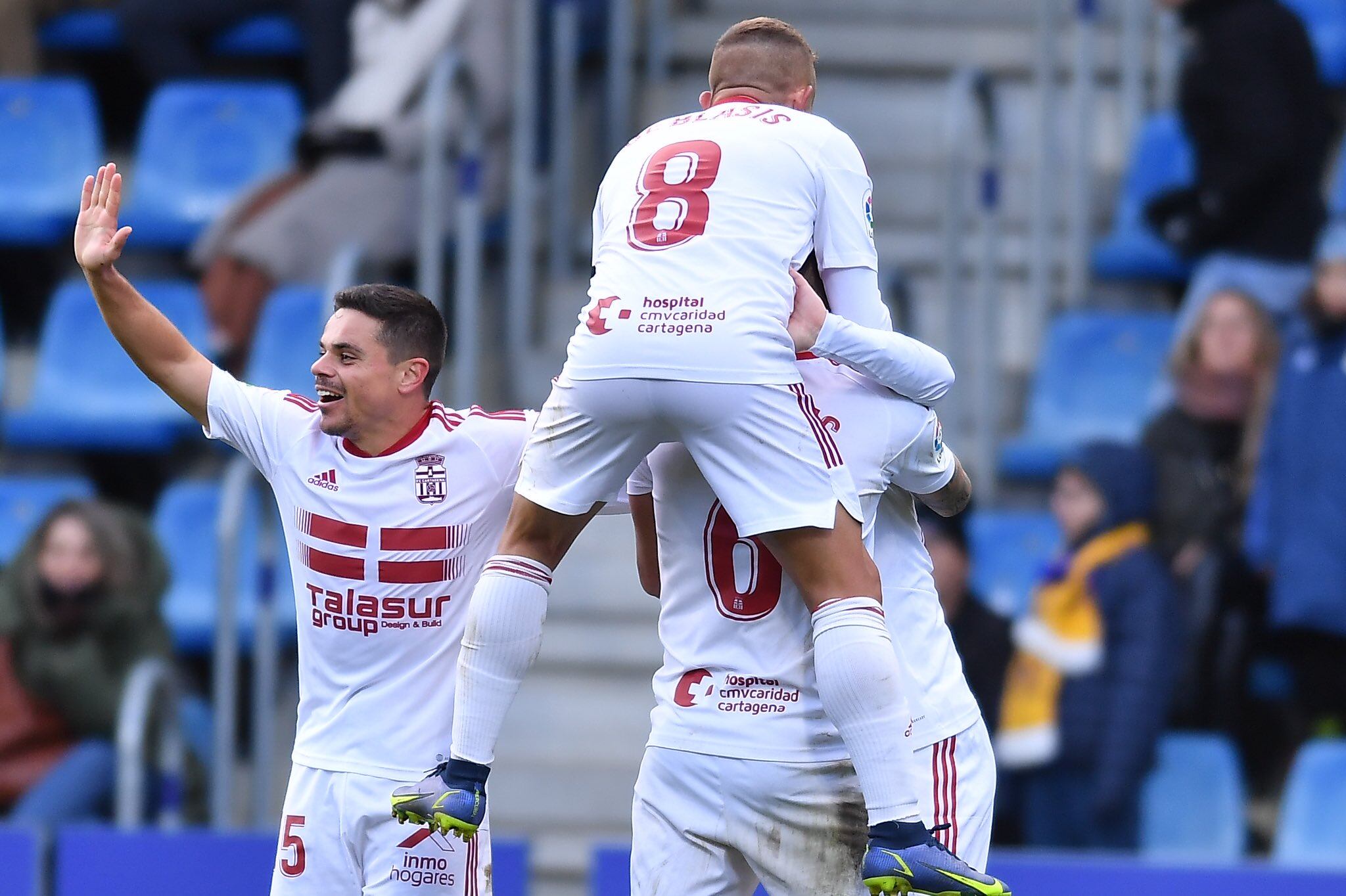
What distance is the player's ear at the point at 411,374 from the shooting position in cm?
427

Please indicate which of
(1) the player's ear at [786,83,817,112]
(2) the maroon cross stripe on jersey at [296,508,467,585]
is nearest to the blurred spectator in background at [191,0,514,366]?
(2) the maroon cross stripe on jersey at [296,508,467,585]

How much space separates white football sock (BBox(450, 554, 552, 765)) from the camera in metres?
3.95

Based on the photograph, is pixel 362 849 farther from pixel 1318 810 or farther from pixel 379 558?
pixel 1318 810

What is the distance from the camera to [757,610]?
3.98 meters

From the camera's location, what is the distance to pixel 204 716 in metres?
7.55

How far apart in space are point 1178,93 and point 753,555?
15.0 feet

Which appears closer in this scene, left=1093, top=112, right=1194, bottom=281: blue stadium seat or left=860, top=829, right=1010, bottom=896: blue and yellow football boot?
left=860, top=829, right=1010, bottom=896: blue and yellow football boot

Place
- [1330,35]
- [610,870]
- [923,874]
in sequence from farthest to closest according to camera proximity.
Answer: [1330,35], [610,870], [923,874]

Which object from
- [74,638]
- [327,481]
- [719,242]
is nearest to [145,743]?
[74,638]

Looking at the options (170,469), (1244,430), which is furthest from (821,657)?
(170,469)

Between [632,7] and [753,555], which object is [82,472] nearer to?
[632,7]

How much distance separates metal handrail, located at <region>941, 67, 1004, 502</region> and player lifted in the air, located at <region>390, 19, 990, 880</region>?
380cm

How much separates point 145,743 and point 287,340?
5.51 feet

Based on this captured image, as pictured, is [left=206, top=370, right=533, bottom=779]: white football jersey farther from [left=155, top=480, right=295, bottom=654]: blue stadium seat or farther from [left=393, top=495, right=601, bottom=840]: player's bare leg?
[left=155, top=480, right=295, bottom=654]: blue stadium seat
